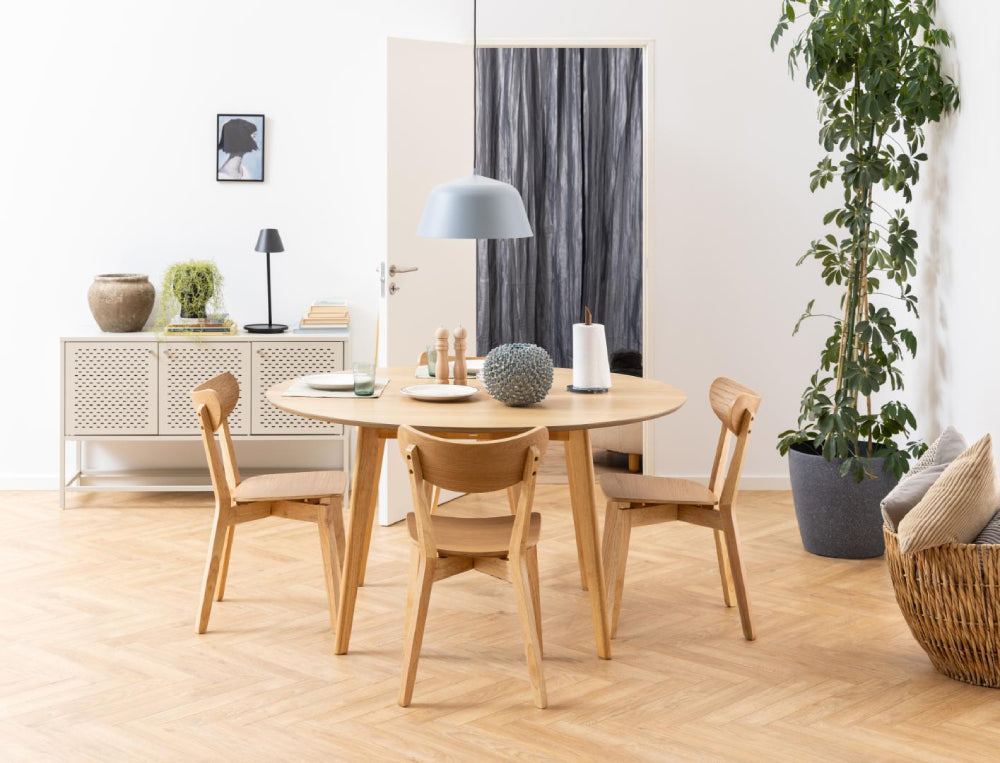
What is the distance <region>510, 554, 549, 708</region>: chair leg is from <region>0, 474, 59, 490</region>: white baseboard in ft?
11.8

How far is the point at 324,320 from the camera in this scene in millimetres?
5867

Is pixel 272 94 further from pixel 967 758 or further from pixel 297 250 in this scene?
pixel 967 758

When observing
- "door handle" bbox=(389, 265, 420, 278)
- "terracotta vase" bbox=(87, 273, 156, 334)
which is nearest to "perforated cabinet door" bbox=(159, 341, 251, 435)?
"terracotta vase" bbox=(87, 273, 156, 334)

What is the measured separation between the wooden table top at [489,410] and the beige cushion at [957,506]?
0.80 m

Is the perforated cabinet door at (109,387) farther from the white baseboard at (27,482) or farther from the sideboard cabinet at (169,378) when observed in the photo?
the white baseboard at (27,482)

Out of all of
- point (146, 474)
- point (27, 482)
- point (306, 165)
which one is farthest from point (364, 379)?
point (27, 482)

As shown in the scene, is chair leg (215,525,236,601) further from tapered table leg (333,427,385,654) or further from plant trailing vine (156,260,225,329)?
plant trailing vine (156,260,225,329)

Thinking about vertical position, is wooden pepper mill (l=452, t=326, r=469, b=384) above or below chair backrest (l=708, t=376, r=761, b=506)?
above

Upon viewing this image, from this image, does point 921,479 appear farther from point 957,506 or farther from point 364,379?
point 364,379

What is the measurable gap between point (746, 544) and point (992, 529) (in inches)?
68.5

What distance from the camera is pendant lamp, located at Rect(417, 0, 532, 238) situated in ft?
12.1

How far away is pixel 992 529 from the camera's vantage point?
354 cm

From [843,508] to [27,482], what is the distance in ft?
13.1

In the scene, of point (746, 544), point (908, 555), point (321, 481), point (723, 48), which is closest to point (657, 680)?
point (908, 555)
